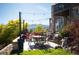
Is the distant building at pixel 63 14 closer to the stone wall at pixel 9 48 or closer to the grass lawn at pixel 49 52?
the grass lawn at pixel 49 52

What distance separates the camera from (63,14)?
608 cm

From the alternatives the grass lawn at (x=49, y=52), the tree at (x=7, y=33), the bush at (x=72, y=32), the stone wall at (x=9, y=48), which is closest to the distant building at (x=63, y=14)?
the bush at (x=72, y=32)

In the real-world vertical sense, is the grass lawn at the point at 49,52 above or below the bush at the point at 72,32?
below

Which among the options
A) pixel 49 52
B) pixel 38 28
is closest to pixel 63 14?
pixel 38 28

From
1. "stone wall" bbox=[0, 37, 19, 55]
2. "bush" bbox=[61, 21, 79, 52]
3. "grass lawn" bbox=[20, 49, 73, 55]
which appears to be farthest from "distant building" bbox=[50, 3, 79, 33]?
"stone wall" bbox=[0, 37, 19, 55]

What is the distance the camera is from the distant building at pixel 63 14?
606 centimetres

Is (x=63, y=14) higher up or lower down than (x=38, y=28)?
higher up

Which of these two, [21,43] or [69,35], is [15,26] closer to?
[21,43]

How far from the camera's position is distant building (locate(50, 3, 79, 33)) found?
6.06 meters

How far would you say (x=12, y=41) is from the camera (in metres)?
6.05

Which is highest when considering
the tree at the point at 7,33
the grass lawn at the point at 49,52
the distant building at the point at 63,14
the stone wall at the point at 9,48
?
the distant building at the point at 63,14

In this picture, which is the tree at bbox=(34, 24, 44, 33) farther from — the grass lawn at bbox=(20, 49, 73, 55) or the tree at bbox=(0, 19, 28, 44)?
the grass lawn at bbox=(20, 49, 73, 55)

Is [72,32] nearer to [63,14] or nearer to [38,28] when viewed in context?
[63,14]

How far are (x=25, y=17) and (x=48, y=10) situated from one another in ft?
0.98
